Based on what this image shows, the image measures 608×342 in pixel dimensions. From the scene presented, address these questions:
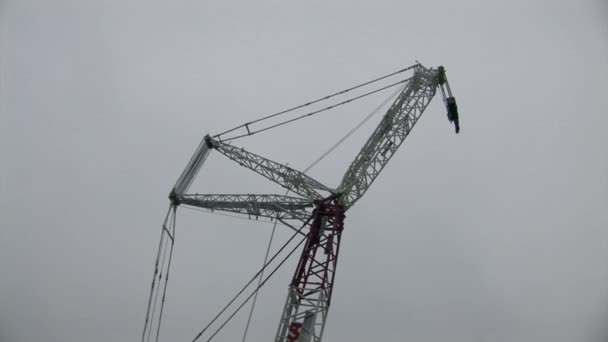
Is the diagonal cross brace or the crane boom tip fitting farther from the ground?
the crane boom tip fitting

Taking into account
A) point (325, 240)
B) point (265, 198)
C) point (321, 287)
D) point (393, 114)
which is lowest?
point (321, 287)

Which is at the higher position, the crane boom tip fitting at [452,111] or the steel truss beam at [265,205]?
the crane boom tip fitting at [452,111]

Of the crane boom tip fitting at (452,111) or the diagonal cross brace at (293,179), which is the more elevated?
the crane boom tip fitting at (452,111)

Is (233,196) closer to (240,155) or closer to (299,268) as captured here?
(240,155)

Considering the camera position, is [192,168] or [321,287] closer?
[321,287]

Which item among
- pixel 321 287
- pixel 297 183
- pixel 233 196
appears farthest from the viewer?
pixel 233 196

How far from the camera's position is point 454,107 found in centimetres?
2809

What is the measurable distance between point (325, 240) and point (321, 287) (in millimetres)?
2872

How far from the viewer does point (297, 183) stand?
2606 cm

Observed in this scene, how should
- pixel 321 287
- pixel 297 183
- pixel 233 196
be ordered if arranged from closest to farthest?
pixel 321 287, pixel 297 183, pixel 233 196

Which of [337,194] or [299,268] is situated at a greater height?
[337,194]

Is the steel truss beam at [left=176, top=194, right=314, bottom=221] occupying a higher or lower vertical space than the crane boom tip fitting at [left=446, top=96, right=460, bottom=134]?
lower

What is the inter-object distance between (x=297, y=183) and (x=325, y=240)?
12.9 feet

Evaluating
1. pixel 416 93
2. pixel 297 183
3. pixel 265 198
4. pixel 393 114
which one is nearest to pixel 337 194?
pixel 297 183
